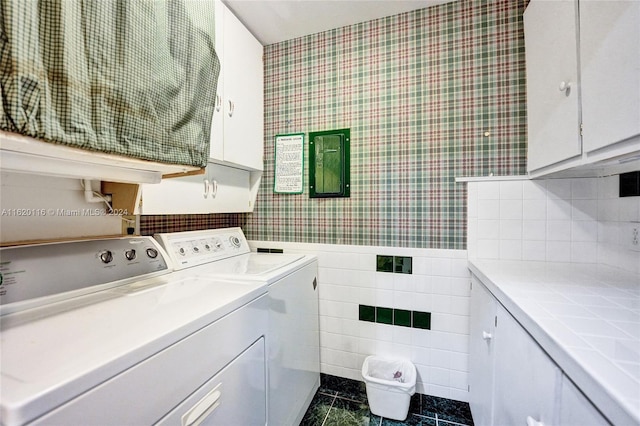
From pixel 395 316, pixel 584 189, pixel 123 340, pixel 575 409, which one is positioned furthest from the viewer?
pixel 395 316

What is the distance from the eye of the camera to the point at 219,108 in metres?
1.62

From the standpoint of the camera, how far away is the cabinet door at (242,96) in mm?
1708

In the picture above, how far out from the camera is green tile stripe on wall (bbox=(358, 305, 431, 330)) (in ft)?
5.80

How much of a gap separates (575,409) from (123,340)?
3.45ft

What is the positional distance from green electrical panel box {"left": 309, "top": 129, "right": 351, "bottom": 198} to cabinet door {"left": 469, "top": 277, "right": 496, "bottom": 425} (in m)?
1.00

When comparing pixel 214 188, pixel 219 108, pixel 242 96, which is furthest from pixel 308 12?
pixel 214 188

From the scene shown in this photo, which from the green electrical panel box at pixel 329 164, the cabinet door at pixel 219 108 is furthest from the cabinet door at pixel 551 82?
the cabinet door at pixel 219 108

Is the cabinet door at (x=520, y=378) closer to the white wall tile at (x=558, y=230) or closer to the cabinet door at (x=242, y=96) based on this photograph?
the white wall tile at (x=558, y=230)

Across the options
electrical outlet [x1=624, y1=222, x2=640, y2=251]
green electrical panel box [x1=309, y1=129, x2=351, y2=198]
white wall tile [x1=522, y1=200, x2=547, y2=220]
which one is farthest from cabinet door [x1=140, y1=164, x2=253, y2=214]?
electrical outlet [x1=624, y1=222, x2=640, y2=251]

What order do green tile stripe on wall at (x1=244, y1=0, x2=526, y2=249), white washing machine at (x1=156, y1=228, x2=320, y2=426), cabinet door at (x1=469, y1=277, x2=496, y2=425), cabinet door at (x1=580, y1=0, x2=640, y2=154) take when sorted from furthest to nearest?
1. green tile stripe on wall at (x1=244, y1=0, x2=526, y2=249)
2. white washing machine at (x1=156, y1=228, x2=320, y2=426)
3. cabinet door at (x1=469, y1=277, x2=496, y2=425)
4. cabinet door at (x1=580, y1=0, x2=640, y2=154)

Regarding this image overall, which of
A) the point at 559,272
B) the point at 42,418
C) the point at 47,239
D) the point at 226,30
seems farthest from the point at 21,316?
the point at 559,272

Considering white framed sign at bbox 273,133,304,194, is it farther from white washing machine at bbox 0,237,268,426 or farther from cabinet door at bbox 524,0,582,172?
cabinet door at bbox 524,0,582,172

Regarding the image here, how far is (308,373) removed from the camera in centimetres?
174

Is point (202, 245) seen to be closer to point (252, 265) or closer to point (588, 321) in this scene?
point (252, 265)
